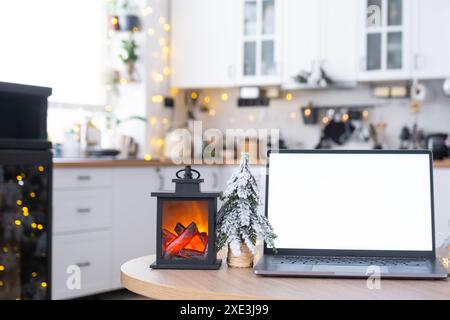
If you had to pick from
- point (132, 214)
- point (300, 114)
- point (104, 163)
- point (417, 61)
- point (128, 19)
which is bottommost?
point (132, 214)

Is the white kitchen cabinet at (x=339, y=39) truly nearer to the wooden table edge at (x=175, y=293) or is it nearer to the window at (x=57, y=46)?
the window at (x=57, y=46)

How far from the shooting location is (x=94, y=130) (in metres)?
4.31

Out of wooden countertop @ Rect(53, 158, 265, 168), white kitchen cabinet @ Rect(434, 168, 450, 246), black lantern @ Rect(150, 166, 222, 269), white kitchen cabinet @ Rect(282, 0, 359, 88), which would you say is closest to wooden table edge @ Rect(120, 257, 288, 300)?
black lantern @ Rect(150, 166, 222, 269)

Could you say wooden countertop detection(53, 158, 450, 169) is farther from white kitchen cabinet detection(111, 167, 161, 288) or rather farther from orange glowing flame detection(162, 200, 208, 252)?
orange glowing flame detection(162, 200, 208, 252)

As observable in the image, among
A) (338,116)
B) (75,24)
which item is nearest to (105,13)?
(75,24)

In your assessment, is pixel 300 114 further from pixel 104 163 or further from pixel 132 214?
pixel 104 163

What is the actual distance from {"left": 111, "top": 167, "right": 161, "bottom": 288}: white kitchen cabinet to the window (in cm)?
77

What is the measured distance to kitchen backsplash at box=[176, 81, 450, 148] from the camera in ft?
14.3

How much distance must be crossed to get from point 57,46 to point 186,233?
3.23m

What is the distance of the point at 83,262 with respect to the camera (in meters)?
3.72

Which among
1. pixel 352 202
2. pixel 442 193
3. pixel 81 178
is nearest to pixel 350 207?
pixel 352 202

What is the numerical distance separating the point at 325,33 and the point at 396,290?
339 cm

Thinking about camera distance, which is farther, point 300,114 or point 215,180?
point 300,114
